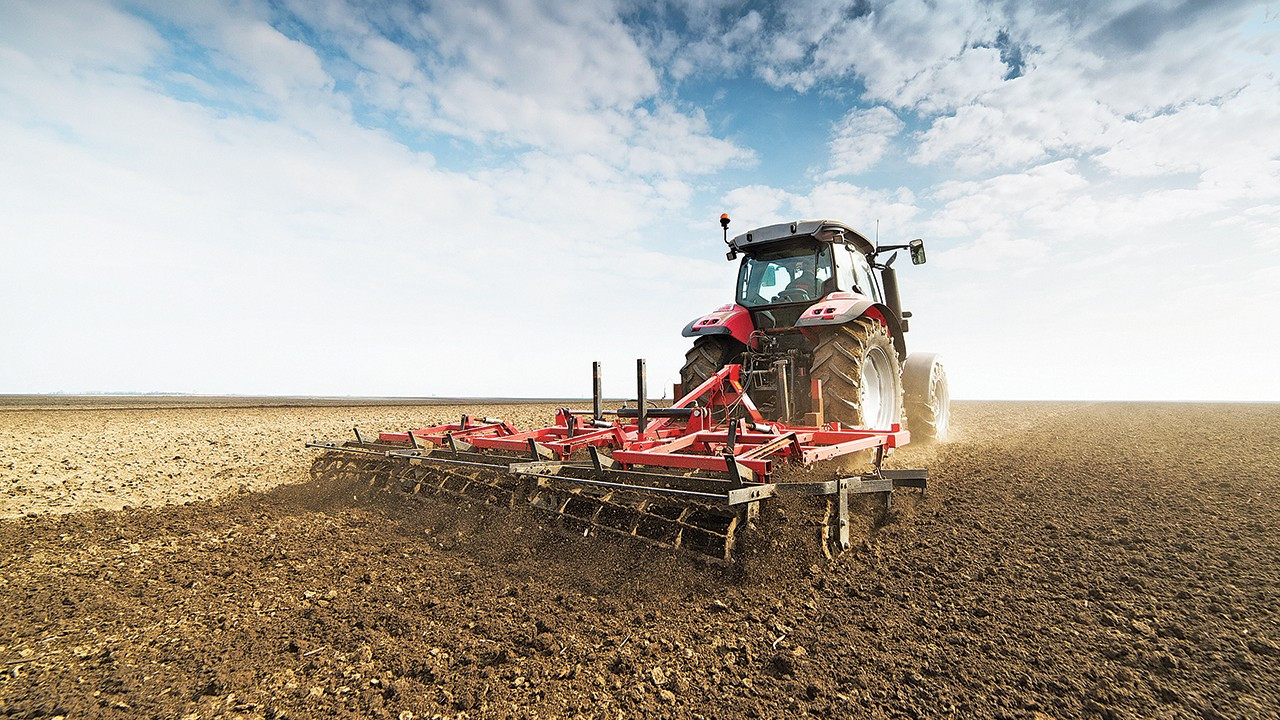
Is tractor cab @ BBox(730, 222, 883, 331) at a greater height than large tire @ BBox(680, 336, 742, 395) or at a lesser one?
greater

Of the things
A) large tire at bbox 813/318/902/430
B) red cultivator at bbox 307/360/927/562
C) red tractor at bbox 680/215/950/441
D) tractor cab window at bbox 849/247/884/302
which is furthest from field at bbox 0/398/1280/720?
tractor cab window at bbox 849/247/884/302

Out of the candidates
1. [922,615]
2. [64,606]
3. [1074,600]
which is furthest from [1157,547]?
[64,606]

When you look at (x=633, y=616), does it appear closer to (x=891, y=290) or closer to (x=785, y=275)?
(x=785, y=275)

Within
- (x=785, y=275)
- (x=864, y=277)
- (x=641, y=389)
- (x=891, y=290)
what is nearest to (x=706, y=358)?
(x=785, y=275)

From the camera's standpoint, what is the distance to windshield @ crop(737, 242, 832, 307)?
5488 millimetres

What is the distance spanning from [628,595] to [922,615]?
4.33 feet

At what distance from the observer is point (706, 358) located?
5.17m

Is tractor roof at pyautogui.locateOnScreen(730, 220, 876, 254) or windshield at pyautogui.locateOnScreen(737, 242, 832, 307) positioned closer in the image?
tractor roof at pyautogui.locateOnScreen(730, 220, 876, 254)

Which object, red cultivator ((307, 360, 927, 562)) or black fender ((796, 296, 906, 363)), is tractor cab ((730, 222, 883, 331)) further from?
A: red cultivator ((307, 360, 927, 562))

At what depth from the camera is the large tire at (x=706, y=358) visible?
5.13 metres

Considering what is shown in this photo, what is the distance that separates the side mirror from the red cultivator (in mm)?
3061

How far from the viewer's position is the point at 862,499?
142 inches

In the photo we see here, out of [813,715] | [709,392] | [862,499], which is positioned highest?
Answer: [709,392]

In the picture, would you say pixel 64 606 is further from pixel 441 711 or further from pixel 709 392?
pixel 709 392
